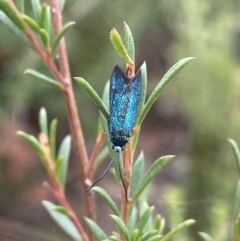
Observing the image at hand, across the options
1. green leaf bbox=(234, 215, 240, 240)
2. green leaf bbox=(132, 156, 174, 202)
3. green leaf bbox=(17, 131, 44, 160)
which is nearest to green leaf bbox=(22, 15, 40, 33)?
green leaf bbox=(17, 131, 44, 160)

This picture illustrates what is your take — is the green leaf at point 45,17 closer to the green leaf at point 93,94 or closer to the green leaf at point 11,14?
the green leaf at point 11,14

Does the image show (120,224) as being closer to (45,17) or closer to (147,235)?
(147,235)

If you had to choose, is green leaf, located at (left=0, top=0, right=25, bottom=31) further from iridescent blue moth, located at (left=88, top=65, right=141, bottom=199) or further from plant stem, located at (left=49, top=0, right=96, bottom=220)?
iridescent blue moth, located at (left=88, top=65, right=141, bottom=199)

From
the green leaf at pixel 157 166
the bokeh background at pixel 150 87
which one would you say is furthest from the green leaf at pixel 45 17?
the bokeh background at pixel 150 87

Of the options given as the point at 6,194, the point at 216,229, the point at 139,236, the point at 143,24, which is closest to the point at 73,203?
the point at 6,194

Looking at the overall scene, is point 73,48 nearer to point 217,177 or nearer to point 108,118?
point 217,177
